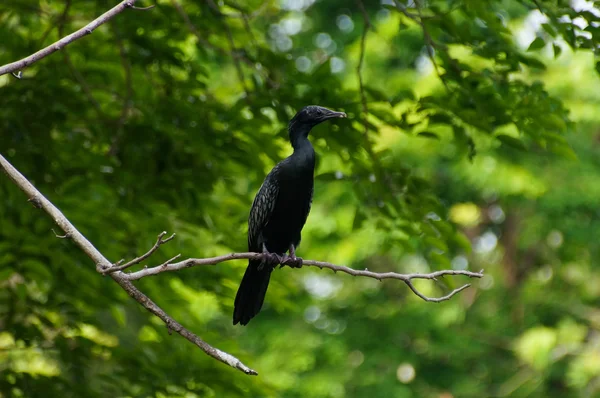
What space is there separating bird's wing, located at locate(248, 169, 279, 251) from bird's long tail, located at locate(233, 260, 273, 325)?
1.03 ft

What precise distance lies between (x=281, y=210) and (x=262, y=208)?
5.0 inches

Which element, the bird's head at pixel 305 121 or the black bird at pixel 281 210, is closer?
the black bird at pixel 281 210

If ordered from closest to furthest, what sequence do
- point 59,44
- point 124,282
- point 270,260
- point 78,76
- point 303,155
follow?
point 124,282
point 59,44
point 303,155
point 270,260
point 78,76

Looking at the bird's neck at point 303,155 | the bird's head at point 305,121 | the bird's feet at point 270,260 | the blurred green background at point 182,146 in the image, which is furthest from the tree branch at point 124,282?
the blurred green background at point 182,146

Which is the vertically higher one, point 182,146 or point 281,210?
point 182,146

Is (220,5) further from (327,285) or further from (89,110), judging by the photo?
(327,285)

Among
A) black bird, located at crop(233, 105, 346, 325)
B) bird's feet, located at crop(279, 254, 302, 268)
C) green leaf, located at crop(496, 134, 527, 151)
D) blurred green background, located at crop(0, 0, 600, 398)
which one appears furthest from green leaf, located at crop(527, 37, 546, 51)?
bird's feet, located at crop(279, 254, 302, 268)

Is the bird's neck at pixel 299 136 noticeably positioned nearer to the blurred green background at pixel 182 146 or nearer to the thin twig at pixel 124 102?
the blurred green background at pixel 182 146

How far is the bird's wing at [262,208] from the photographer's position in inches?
174

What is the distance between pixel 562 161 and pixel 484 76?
9.39 meters

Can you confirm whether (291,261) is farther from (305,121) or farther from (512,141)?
(512,141)

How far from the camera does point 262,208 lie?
4.54m

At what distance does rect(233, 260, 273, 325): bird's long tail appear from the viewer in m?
4.12

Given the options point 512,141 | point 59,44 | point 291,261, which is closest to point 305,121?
point 291,261
